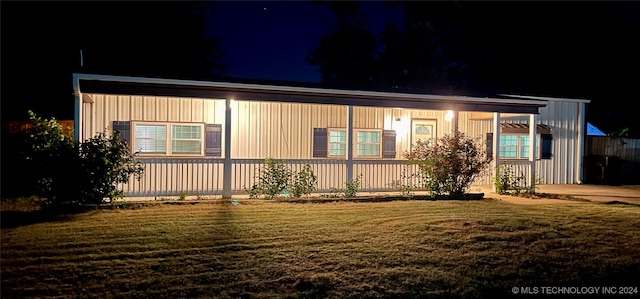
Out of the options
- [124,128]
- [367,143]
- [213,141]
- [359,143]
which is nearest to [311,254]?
[213,141]

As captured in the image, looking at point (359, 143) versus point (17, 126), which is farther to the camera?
point (359, 143)

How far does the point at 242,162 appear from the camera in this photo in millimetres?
11445

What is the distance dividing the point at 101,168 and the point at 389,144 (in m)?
7.90

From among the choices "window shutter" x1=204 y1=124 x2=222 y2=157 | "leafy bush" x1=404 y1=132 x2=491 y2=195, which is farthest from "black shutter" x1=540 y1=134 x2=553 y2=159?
"window shutter" x1=204 y1=124 x2=222 y2=157

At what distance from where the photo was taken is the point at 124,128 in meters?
11.8

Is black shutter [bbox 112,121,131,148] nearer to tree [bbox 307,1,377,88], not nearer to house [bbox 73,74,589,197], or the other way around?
house [bbox 73,74,589,197]

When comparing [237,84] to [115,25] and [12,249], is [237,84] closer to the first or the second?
[12,249]

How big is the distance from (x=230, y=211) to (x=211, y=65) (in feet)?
66.6

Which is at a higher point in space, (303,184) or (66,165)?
(66,165)

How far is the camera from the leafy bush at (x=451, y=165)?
468 inches

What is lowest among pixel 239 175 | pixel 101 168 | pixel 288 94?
pixel 239 175

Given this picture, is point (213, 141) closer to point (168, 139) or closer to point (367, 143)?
point (168, 139)

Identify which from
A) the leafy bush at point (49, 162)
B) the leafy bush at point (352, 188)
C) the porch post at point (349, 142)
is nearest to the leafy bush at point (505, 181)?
the leafy bush at point (352, 188)

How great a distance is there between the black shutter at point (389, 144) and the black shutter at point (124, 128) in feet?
22.7
